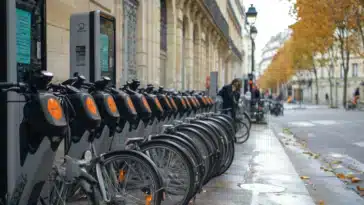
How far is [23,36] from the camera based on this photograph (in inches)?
137

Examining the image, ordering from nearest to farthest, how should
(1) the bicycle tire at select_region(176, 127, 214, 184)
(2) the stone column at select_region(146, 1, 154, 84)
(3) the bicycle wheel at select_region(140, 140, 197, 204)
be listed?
(3) the bicycle wheel at select_region(140, 140, 197, 204)
(1) the bicycle tire at select_region(176, 127, 214, 184)
(2) the stone column at select_region(146, 1, 154, 84)

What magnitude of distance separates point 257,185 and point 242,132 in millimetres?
5741

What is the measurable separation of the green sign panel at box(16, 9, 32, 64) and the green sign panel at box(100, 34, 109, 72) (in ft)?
5.47

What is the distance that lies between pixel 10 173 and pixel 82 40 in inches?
86.4

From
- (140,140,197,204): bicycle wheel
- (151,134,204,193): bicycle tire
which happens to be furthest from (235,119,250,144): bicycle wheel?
(140,140,197,204): bicycle wheel

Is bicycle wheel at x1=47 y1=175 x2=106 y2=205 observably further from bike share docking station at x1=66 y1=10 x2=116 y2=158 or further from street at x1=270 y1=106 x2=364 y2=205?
street at x1=270 y1=106 x2=364 y2=205

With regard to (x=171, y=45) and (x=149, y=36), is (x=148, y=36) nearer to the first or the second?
(x=149, y=36)

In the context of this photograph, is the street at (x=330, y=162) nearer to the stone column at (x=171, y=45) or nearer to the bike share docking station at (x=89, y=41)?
the bike share docking station at (x=89, y=41)

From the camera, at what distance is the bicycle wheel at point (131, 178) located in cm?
339

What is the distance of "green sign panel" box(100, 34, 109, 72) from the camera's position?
524 centimetres

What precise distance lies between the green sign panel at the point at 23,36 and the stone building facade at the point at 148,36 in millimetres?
2096

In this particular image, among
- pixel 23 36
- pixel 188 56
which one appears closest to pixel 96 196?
pixel 23 36

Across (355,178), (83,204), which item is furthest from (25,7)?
(355,178)
